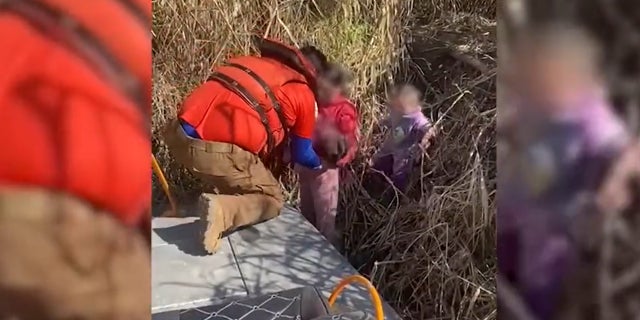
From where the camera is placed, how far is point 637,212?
1.13 m

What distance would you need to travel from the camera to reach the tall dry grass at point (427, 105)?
2979mm

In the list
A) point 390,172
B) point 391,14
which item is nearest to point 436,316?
point 390,172

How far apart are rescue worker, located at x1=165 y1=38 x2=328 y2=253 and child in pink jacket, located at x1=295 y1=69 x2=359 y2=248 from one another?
7cm

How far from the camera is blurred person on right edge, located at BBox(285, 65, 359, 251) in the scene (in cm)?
367

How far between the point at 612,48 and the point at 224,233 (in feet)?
8.32

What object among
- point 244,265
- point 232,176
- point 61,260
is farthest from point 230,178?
point 61,260

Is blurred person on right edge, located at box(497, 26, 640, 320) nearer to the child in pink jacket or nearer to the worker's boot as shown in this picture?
the worker's boot

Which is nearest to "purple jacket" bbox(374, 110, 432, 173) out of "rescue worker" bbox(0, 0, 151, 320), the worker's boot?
the worker's boot

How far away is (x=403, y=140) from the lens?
368 centimetres

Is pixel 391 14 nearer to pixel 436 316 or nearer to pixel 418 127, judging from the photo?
pixel 418 127

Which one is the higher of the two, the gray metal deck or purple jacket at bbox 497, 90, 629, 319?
purple jacket at bbox 497, 90, 629, 319

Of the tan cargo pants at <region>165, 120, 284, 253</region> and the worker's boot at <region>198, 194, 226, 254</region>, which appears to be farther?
the tan cargo pants at <region>165, 120, 284, 253</region>

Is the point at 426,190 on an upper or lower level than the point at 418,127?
lower

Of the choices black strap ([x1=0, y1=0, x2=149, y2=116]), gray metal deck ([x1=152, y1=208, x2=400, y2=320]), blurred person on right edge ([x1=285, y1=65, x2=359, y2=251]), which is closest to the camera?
black strap ([x1=0, y1=0, x2=149, y2=116])
